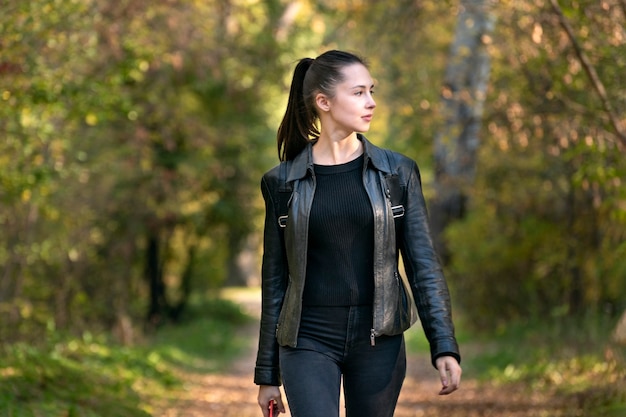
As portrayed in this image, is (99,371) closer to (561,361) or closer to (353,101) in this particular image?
(561,361)

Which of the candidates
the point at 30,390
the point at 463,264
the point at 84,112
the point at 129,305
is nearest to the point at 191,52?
the point at 129,305

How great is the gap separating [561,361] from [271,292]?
25.0ft

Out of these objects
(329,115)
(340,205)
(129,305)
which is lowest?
(129,305)

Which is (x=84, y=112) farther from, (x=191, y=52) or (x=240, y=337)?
(x=240, y=337)

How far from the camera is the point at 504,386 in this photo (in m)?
11.5

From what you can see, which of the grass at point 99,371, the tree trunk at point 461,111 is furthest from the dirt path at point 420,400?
the tree trunk at point 461,111

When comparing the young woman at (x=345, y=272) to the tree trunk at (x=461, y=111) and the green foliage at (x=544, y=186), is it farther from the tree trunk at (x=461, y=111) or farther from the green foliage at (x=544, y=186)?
the tree trunk at (x=461, y=111)

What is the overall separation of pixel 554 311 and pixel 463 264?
10.2 ft

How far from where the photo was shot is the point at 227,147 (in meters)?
18.4

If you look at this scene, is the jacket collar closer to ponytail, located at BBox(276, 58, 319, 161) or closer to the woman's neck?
the woman's neck

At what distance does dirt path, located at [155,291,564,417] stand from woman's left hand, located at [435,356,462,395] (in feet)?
15.1

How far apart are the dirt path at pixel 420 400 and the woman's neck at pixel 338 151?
4793 millimetres

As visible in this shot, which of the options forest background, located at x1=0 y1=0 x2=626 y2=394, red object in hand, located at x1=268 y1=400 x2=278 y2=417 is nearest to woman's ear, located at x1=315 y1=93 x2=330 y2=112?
red object in hand, located at x1=268 y1=400 x2=278 y2=417

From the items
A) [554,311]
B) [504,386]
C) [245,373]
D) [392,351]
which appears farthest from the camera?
[245,373]
